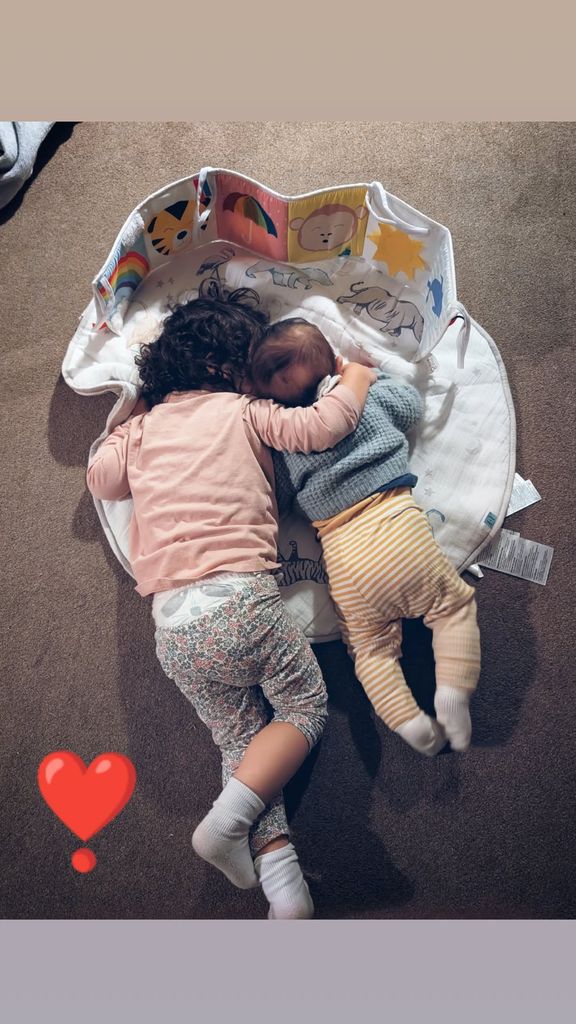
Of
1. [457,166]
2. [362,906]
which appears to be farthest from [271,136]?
[362,906]

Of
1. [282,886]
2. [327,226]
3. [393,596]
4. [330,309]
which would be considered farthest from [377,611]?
[327,226]

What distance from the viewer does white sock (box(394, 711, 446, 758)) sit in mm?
959

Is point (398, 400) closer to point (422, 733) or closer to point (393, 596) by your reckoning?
point (393, 596)

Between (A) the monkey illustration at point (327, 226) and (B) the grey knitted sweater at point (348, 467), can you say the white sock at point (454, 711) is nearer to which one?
(B) the grey knitted sweater at point (348, 467)

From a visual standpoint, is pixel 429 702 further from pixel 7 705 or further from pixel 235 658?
pixel 7 705

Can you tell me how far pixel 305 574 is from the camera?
1079 millimetres

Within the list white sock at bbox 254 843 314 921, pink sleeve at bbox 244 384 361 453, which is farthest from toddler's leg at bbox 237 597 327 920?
pink sleeve at bbox 244 384 361 453

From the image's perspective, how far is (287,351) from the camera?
996 mm

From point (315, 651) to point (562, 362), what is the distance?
2.21 feet

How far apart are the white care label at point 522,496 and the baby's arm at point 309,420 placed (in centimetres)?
32

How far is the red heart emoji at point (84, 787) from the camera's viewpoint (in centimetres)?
102

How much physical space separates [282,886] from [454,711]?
13.6 inches

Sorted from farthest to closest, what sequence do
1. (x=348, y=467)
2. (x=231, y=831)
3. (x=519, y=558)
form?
(x=519, y=558), (x=348, y=467), (x=231, y=831)

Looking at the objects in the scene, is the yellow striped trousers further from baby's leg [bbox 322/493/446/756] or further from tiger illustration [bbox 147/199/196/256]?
tiger illustration [bbox 147/199/196/256]
